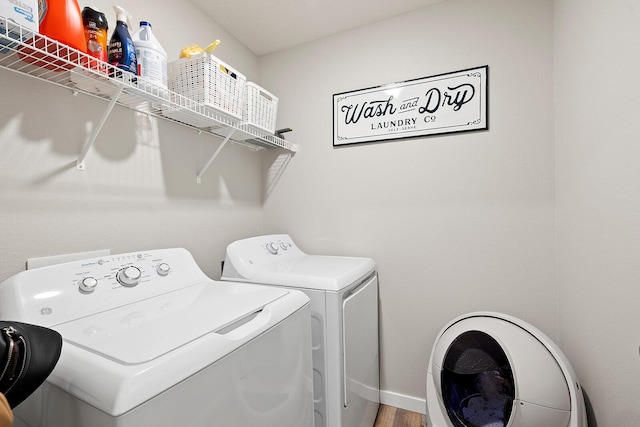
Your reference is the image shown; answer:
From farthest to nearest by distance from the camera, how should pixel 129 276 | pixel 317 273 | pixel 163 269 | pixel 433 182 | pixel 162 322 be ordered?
pixel 433 182, pixel 317 273, pixel 163 269, pixel 129 276, pixel 162 322

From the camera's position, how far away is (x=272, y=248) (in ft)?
6.01

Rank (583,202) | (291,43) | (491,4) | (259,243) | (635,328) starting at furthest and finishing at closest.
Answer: (291,43) → (259,243) → (491,4) → (583,202) → (635,328)

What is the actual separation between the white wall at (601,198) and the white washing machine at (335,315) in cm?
95

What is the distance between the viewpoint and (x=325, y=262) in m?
1.78

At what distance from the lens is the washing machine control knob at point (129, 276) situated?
1086 mm

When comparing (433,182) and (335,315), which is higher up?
(433,182)

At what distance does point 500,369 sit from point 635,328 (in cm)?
56

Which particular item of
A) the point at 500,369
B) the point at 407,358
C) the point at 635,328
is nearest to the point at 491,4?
the point at 635,328

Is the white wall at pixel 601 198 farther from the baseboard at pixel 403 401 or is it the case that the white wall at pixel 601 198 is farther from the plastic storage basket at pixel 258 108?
the plastic storage basket at pixel 258 108

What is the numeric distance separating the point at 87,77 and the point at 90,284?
2.41ft

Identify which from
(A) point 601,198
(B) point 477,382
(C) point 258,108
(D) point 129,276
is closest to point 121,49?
(C) point 258,108

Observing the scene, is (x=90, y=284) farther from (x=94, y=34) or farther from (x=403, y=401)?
(x=403, y=401)

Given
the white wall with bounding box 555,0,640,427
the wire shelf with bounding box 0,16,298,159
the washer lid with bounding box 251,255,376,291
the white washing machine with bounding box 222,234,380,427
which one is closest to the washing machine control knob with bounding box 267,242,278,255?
the white washing machine with bounding box 222,234,380,427

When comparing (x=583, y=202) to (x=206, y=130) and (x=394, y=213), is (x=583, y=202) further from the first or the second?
(x=206, y=130)
